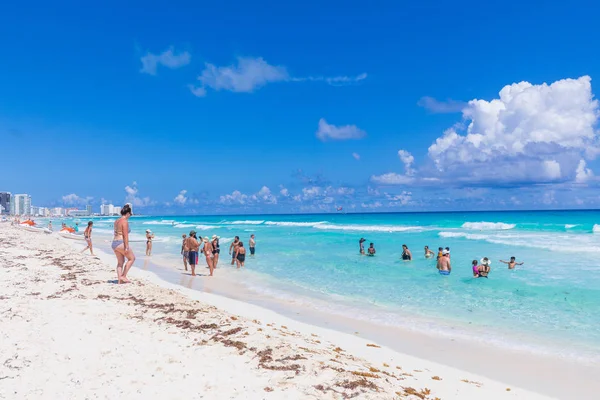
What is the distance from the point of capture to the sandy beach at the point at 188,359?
15.6 feet

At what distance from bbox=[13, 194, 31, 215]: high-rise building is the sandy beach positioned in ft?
671

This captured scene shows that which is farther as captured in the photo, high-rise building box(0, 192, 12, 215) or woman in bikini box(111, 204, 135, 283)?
high-rise building box(0, 192, 12, 215)

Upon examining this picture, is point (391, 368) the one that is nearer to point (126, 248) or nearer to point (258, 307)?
point (258, 307)

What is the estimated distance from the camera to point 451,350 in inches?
298

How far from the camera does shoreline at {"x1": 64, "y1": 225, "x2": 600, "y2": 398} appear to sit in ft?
20.4

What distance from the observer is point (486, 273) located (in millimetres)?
15578

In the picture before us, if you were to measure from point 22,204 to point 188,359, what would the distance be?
21821cm

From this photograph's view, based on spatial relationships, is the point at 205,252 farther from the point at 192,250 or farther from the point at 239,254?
the point at 239,254

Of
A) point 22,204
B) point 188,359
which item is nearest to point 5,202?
point 22,204

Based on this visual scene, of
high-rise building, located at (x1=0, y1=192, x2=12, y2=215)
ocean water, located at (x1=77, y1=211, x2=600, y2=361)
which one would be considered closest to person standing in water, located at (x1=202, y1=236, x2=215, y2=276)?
ocean water, located at (x1=77, y1=211, x2=600, y2=361)

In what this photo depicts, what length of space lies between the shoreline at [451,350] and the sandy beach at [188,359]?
0.40m

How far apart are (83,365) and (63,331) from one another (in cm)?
170

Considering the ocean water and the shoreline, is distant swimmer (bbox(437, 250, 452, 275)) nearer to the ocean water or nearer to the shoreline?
the ocean water

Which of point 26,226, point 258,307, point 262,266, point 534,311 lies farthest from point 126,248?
point 26,226
